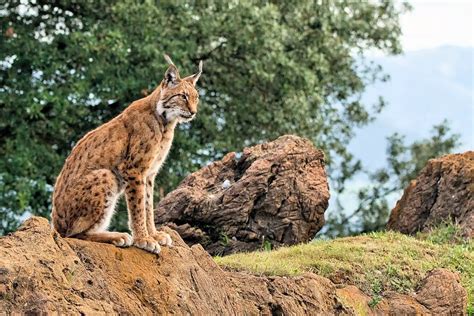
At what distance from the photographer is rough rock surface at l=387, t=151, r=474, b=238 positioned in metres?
17.1

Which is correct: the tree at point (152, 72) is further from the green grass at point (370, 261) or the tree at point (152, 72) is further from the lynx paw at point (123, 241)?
the lynx paw at point (123, 241)

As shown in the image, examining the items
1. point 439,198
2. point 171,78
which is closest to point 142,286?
point 171,78

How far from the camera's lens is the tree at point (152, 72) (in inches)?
1021

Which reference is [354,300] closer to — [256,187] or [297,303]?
[297,303]

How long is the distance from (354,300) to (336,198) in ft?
87.9

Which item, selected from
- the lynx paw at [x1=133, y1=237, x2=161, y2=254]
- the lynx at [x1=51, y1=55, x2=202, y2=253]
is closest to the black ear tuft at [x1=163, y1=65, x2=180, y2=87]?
the lynx at [x1=51, y1=55, x2=202, y2=253]

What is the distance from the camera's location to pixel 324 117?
32.3 metres

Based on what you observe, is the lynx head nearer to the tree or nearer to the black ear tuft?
the black ear tuft

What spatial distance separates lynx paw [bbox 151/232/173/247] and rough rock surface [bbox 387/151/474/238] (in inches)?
279

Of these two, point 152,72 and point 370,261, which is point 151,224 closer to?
point 370,261

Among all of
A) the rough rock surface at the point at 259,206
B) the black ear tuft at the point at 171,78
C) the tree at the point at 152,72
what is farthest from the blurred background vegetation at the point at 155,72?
the black ear tuft at the point at 171,78

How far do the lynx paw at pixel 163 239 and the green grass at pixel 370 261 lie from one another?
210 centimetres

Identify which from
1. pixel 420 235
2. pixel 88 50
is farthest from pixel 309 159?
pixel 88 50

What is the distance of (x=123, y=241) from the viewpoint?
1037cm
